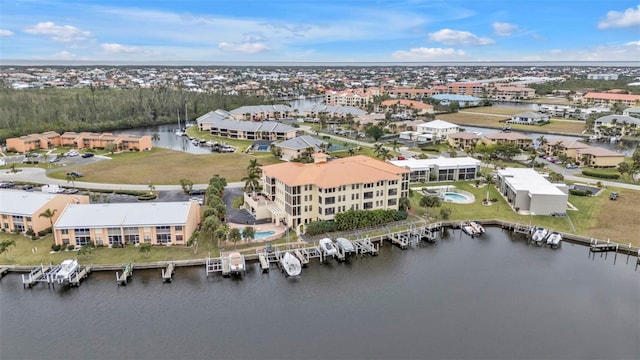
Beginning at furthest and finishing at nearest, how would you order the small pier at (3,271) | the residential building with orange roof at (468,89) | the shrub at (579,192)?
the residential building with orange roof at (468,89) → the shrub at (579,192) → the small pier at (3,271)

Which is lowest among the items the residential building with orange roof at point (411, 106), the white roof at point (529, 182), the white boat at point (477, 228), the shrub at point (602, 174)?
the white boat at point (477, 228)

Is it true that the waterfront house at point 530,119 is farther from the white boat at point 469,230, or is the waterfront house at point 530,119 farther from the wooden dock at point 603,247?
the white boat at point 469,230

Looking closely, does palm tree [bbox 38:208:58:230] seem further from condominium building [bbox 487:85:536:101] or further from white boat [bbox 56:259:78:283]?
condominium building [bbox 487:85:536:101]

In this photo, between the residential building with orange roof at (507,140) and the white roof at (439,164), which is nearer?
the white roof at (439,164)

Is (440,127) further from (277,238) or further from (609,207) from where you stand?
(277,238)

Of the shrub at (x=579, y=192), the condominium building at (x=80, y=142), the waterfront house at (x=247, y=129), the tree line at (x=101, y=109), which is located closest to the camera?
the shrub at (x=579, y=192)

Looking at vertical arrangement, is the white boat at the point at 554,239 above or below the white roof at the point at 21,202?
below

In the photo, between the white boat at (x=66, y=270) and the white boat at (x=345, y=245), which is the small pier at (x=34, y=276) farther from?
the white boat at (x=345, y=245)

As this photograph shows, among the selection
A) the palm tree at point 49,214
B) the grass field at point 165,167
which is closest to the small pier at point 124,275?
the palm tree at point 49,214
